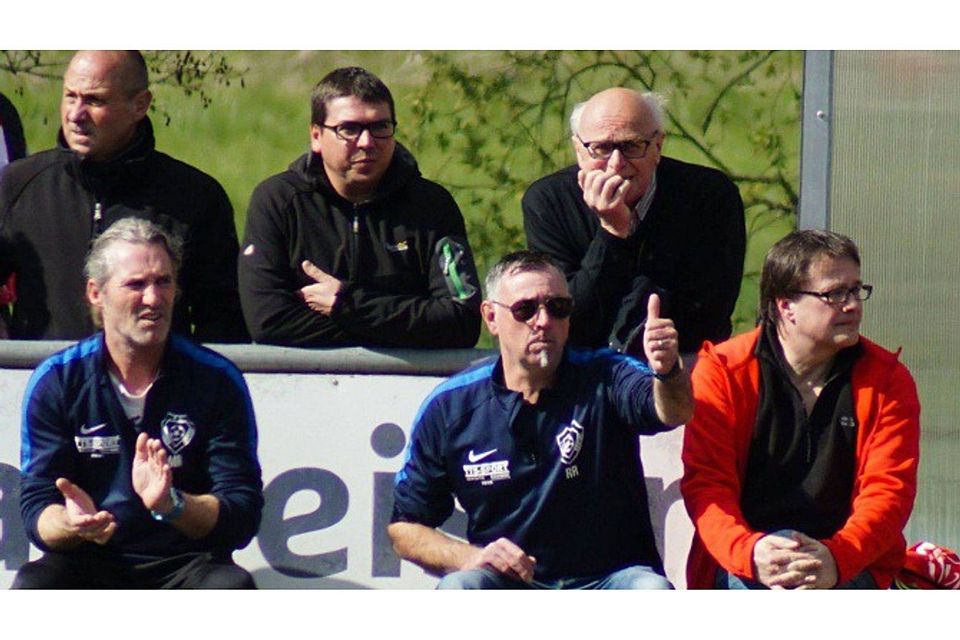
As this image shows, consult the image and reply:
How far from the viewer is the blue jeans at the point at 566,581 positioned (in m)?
5.09

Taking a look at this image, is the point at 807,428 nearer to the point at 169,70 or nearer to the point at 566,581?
the point at 566,581

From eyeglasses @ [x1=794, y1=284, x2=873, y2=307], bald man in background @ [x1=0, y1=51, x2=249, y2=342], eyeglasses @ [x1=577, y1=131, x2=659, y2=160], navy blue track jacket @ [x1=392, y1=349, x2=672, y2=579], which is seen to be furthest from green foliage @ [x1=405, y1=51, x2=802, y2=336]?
navy blue track jacket @ [x1=392, y1=349, x2=672, y2=579]

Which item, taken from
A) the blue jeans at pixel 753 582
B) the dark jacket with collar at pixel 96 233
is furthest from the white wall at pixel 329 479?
the blue jeans at pixel 753 582

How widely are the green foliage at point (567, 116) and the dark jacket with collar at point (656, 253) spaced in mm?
545

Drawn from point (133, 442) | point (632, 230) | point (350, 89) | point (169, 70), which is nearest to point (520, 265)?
point (632, 230)

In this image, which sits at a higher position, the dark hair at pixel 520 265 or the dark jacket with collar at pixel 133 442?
the dark hair at pixel 520 265

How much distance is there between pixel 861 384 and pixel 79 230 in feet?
8.07

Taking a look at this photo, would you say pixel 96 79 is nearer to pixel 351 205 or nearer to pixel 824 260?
pixel 351 205

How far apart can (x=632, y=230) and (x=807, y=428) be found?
0.81 m

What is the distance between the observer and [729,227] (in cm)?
571

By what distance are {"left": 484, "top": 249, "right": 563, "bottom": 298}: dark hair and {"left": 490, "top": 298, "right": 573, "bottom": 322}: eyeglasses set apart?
0.10 m

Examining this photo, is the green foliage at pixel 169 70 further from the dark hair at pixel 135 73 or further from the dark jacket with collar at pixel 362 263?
the dark jacket with collar at pixel 362 263

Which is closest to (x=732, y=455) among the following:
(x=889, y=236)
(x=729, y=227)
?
(x=729, y=227)

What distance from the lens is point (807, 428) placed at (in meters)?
5.26
